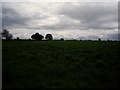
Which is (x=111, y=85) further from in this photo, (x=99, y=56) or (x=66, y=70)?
(x=99, y=56)

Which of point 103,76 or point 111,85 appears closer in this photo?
point 111,85

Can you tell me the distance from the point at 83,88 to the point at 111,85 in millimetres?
1825

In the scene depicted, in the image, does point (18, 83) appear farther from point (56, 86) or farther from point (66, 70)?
point (66, 70)

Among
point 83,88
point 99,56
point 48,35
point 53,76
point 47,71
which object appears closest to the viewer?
point 83,88

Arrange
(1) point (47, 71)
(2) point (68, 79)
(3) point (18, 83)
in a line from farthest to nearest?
(1) point (47, 71) < (2) point (68, 79) < (3) point (18, 83)

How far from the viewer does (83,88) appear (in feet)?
30.6

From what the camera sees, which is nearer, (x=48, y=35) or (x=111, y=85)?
(x=111, y=85)

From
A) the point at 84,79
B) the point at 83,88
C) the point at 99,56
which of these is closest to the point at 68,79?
the point at 84,79

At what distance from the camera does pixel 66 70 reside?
1327cm

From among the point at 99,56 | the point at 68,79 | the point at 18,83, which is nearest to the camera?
the point at 18,83

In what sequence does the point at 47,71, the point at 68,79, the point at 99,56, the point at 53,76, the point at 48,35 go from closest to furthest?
the point at 68,79
the point at 53,76
the point at 47,71
the point at 99,56
the point at 48,35

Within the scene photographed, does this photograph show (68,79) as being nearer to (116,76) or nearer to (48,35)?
(116,76)

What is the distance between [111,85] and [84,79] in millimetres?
1723

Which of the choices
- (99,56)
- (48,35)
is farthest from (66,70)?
(48,35)
